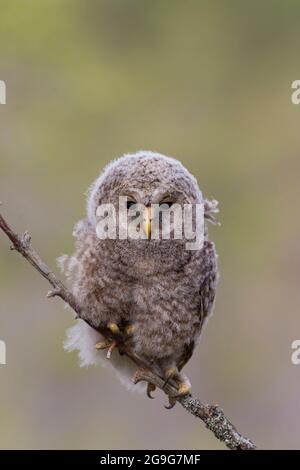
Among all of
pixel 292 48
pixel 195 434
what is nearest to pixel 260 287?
pixel 195 434

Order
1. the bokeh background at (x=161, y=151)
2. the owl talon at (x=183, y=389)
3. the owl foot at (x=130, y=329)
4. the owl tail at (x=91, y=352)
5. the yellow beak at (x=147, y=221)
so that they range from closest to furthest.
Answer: the owl talon at (x=183, y=389)
the yellow beak at (x=147, y=221)
the owl foot at (x=130, y=329)
the owl tail at (x=91, y=352)
the bokeh background at (x=161, y=151)

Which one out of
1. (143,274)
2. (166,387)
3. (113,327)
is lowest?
(166,387)

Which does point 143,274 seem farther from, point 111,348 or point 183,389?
point 183,389

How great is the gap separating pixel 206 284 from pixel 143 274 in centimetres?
29

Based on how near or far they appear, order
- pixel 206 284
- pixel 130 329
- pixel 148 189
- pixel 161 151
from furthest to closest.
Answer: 1. pixel 161 151
2. pixel 206 284
3. pixel 130 329
4. pixel 148 189

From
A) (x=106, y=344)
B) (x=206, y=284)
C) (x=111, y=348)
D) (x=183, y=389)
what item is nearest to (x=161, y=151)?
(x=206, y=284)

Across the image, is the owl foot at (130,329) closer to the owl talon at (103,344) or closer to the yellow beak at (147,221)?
the owl talon at (103,344)

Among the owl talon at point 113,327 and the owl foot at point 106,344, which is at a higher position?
the owl talon at point 113,327

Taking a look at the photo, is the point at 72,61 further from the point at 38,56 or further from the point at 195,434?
the point at 195,434

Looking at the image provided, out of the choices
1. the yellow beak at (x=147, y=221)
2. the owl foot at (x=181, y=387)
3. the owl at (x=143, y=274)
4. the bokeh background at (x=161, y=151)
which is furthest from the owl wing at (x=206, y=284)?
the bokeh background at (x=161, y=151)

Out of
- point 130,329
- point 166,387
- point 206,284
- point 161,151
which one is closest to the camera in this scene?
point 166,387

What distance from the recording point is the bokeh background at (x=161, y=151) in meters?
7.70

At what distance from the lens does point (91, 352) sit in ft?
13.5

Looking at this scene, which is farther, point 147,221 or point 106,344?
point 106,344
